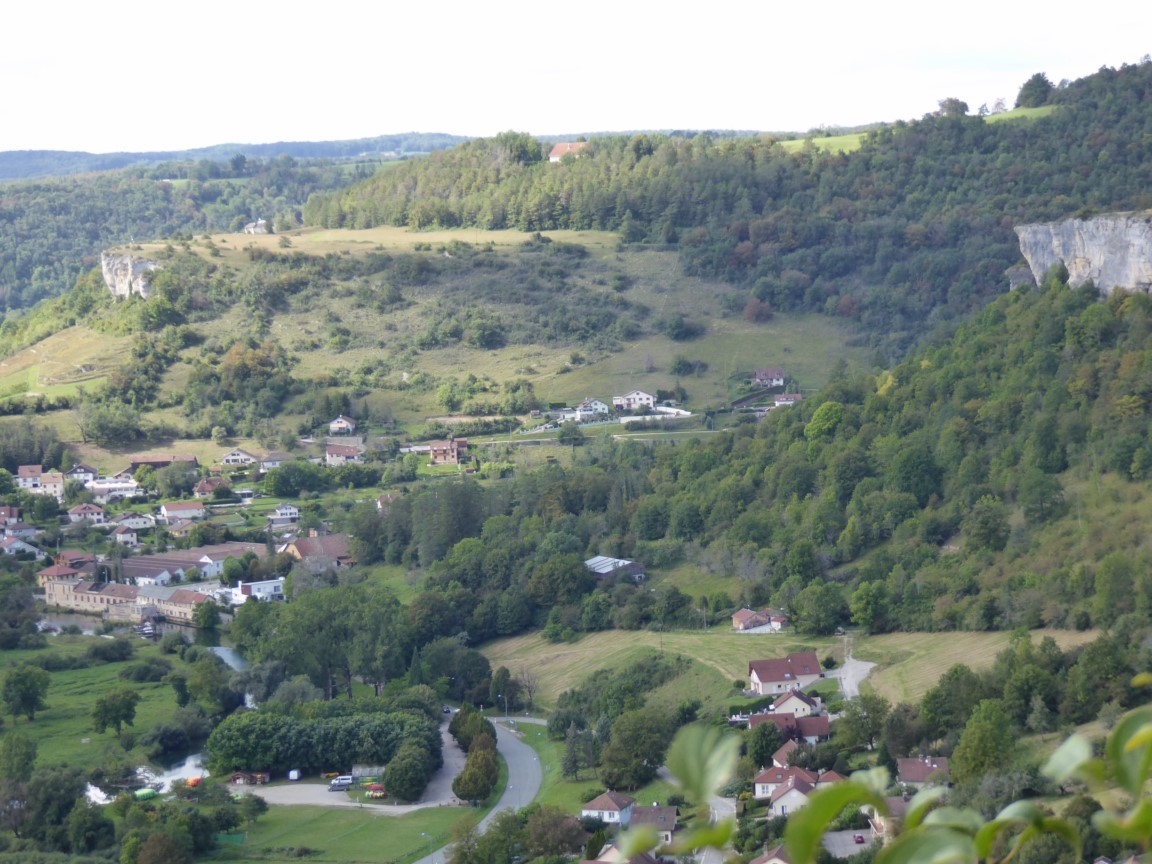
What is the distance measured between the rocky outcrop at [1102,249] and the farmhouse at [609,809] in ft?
52.0

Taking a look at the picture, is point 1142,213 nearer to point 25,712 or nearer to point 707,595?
point 707,595

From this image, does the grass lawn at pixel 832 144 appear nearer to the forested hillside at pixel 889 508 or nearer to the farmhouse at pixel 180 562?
the forested hillside at pixel 889 508

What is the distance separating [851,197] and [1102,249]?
31201mm

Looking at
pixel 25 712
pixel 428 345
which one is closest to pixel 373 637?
pixel 25 712

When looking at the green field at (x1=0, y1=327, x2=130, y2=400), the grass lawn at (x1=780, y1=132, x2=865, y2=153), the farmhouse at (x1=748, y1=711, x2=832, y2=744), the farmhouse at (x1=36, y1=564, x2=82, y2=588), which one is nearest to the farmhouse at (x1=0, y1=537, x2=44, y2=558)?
the farmhouse at (x1=36, y1=564, x2=82, y2=588)

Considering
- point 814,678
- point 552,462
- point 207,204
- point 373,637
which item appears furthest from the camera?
point 207,204

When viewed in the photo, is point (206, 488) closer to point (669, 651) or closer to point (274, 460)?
point (274, 460)

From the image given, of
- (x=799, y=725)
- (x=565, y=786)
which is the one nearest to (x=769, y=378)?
(x=799, y=725)

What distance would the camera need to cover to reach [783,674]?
80.7 ft

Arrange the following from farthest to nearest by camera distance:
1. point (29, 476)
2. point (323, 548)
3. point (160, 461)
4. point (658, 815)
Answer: point (160, 461) → point (29, 476) → point (323, 548) → point (658, 815)

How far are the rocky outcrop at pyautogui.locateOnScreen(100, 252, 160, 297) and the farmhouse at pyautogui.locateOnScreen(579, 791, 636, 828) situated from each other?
135 feet

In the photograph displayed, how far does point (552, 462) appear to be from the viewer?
40156mm

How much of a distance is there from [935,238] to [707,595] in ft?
103

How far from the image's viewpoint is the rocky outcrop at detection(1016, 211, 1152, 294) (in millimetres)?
29141
